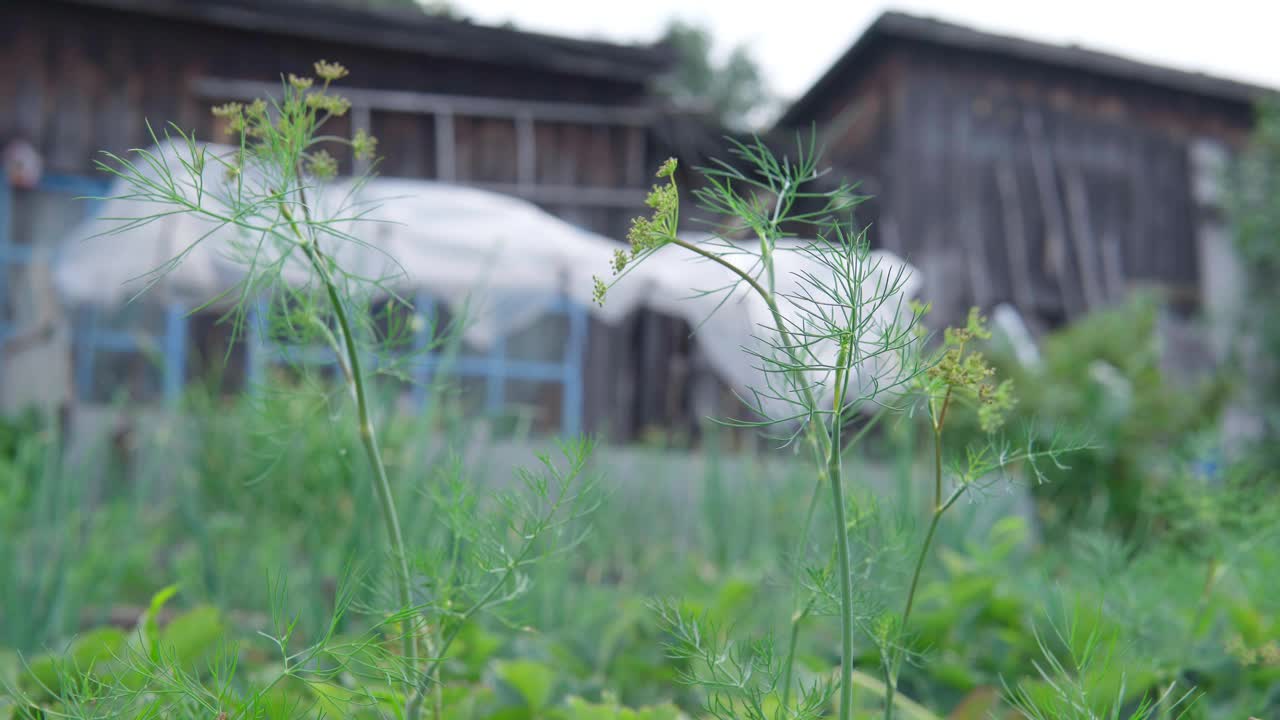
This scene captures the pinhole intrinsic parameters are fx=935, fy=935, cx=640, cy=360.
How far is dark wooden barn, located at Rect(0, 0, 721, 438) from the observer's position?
6.93 metres

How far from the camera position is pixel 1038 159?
1027 centimetres

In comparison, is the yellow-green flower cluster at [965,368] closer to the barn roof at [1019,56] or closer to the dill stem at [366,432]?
the dill stem at [366,432]

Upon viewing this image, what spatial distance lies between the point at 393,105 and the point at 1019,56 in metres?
6.75

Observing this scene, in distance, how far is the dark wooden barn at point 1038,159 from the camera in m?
9.85

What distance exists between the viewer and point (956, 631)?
1233mm

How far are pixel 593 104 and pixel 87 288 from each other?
4398mm

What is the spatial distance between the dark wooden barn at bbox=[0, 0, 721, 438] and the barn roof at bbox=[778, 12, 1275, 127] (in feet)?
10.3

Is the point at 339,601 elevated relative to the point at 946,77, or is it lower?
lower

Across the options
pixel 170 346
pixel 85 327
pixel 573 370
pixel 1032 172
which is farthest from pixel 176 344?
pixel 1032 172

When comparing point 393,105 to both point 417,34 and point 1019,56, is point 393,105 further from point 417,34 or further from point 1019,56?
point 1019,56

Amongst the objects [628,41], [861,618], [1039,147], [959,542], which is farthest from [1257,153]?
[861,618]

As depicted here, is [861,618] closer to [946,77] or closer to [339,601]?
[339,601]

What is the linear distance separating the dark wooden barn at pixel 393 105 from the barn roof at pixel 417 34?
13 mm

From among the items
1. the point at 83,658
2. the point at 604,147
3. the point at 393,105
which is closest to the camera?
the point at 83,658
